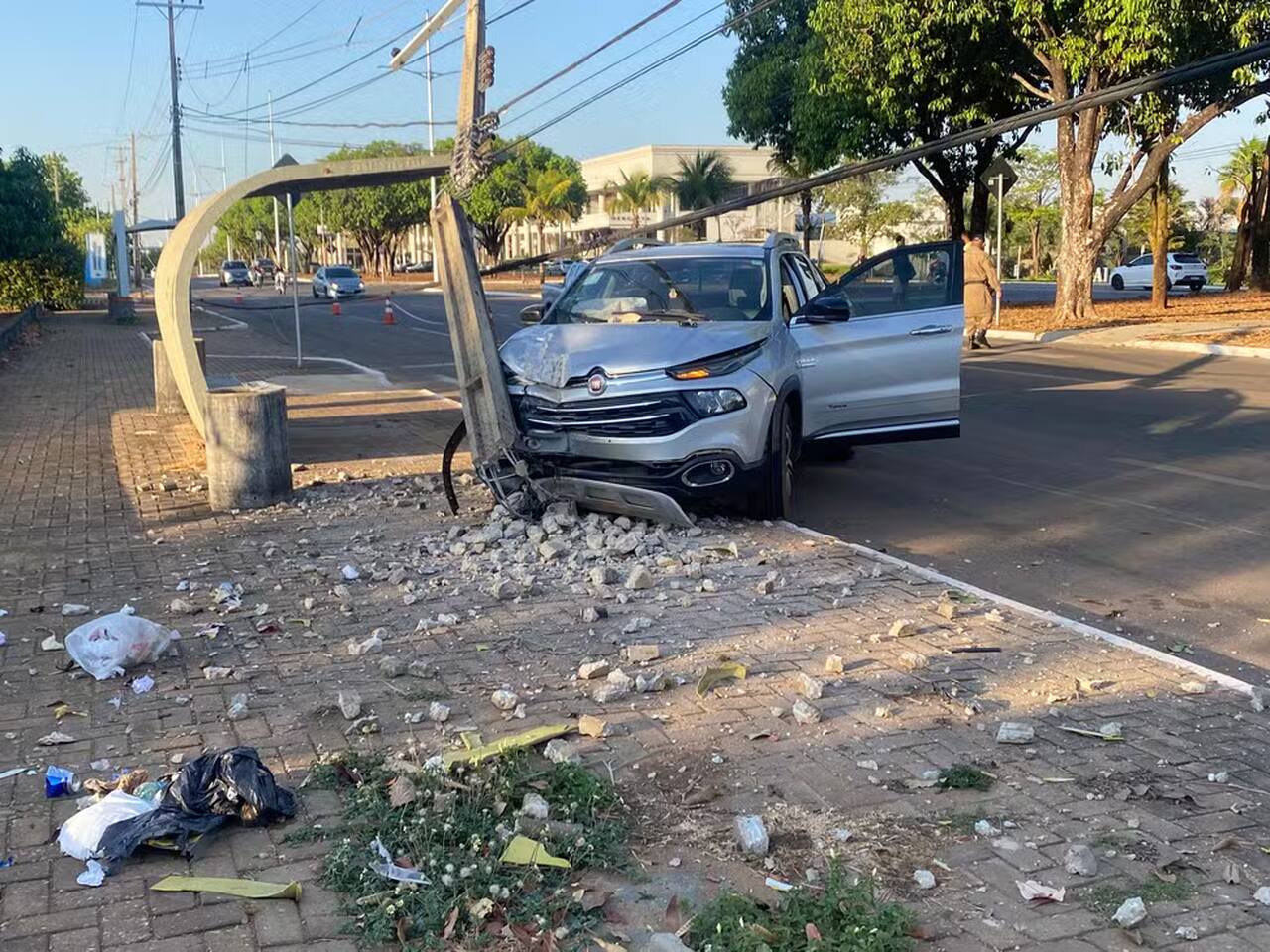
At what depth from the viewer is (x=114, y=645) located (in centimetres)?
540

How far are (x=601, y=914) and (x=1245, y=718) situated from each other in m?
2.90

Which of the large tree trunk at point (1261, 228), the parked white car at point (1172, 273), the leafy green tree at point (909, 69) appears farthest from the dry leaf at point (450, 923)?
the parked white car at point (1172, 273)

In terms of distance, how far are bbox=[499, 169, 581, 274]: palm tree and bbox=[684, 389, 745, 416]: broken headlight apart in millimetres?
68817

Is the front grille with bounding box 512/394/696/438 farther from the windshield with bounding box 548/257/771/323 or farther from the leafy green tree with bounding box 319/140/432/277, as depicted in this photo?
the leafy green tree with bounding box 319/140/432/277

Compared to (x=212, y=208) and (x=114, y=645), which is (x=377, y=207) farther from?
(x=114, y=645)

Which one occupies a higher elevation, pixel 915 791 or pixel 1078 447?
pixel 1078 447

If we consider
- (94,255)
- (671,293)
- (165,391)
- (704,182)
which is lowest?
(165,391)

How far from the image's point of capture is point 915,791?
13.7ft

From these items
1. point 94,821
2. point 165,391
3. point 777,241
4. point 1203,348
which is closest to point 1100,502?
point 777,241

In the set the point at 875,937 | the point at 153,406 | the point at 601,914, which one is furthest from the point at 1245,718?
the point at 153,406

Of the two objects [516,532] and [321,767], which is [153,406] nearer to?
[516,532]

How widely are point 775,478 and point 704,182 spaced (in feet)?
199

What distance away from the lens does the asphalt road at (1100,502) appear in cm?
664

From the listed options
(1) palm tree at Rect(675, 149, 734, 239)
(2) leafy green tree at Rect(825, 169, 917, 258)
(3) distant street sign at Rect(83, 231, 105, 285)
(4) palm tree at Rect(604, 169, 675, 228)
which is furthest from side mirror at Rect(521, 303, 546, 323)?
(4) palm tree at Rect(604, 169, 675, 228)
